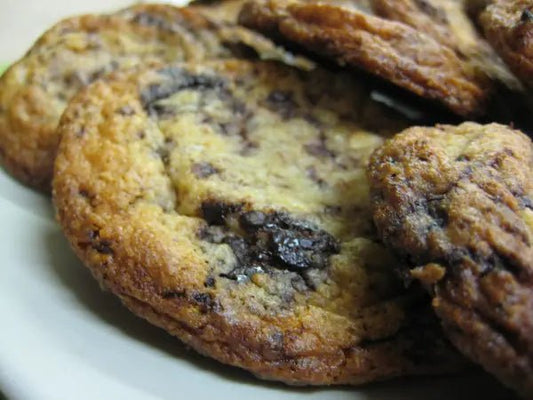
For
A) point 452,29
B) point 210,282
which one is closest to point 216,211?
point 210,282

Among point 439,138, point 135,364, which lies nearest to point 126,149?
point 135,364

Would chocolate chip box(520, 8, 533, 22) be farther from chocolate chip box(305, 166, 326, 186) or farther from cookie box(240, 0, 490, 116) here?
chocolate chip box(305, 166, 326, 186)

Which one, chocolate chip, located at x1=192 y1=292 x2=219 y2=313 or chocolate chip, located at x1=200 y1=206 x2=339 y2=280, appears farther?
chocolate chip, located at x1=200 y1=206 x2=339 y2=280

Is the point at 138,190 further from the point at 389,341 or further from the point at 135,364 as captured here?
the point at 389,341

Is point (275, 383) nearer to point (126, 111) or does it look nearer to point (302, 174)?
point (302, 174)

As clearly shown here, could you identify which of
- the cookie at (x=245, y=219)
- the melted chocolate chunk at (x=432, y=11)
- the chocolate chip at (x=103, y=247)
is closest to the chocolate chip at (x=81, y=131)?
the cookie at (x=245, y=219)

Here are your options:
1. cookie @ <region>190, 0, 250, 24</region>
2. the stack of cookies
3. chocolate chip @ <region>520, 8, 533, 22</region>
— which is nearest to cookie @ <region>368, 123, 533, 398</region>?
the stack of cookies
